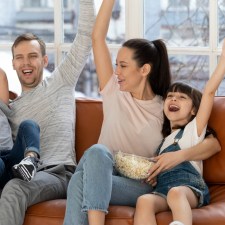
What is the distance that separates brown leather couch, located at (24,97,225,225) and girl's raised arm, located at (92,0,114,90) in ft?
0.74

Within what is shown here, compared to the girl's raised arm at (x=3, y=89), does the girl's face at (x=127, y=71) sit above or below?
above

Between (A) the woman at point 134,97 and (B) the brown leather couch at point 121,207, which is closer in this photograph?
(B) the brown leather couch at point 121,207

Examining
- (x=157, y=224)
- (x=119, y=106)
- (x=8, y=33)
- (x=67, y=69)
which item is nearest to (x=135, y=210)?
(x=157, y=224)

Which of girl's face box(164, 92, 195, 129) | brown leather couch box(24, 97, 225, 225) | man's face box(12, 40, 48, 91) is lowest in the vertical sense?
brown leather couch box(24, 97, 225, 225)

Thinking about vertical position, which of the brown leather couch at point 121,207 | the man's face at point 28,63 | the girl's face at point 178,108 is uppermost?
the man's face at point 28,63

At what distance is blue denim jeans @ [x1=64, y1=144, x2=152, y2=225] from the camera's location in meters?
2.53

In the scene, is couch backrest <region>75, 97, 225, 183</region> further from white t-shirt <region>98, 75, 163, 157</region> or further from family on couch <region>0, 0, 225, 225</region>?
white t-shirt <region>98, 75, 163, 157</region>

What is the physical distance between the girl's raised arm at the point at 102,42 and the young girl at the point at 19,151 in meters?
0.38

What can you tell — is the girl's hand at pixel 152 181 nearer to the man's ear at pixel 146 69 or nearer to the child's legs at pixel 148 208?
the child's legs at pixel 148 208

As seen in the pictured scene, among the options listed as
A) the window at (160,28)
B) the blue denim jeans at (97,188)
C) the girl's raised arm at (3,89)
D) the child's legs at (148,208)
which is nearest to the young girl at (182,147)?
the child's legs at (148,208)

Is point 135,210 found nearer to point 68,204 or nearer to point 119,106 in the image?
point 68,204

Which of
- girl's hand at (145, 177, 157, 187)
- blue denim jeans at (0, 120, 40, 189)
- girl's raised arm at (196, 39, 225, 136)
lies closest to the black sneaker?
blue denim jeans at (0, 120, 40, 189)

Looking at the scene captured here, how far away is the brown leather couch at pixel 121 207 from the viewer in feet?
8.32

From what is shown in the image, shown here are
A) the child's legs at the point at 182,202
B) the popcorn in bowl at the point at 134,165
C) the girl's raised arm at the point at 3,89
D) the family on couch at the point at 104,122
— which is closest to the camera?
the child's legs at the point at 182,202
